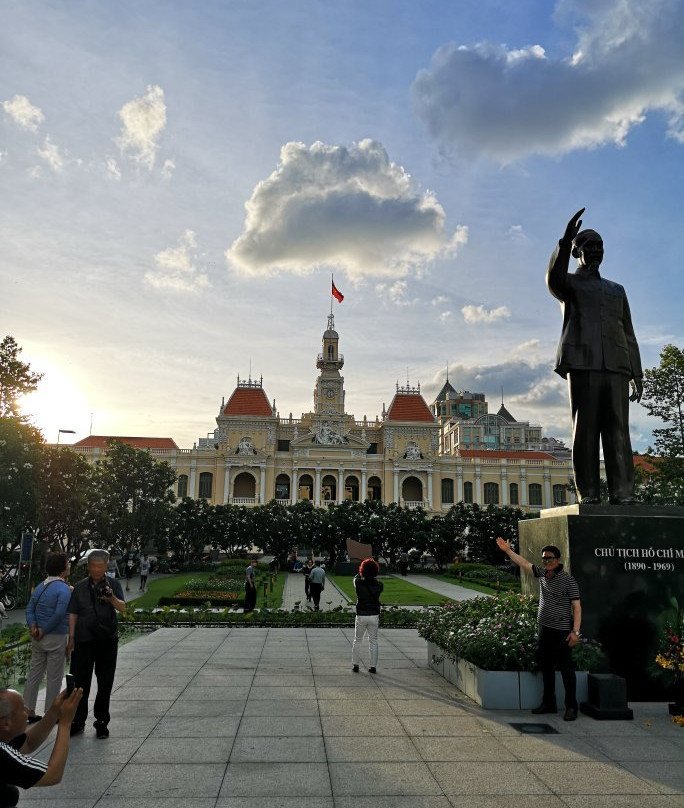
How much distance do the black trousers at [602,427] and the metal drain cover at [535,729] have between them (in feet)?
9.56

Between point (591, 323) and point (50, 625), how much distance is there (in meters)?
7.15

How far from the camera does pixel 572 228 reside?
8.00 metres

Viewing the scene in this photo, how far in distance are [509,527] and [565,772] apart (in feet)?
138

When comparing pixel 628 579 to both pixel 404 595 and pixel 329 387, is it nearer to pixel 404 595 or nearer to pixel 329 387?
pixel 404 595

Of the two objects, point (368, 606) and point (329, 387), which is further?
point (329, 387)

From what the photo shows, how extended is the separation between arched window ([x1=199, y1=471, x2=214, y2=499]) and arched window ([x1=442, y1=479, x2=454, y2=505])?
85.4 ft

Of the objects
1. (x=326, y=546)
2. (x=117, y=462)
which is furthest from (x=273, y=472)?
(x=117, y=462)

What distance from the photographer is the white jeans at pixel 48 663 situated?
6.16 metres

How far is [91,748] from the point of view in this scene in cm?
564

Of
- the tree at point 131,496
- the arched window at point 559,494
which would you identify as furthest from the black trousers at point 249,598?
Answer: the arched window at point 559,494

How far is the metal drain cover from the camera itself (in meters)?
6.16

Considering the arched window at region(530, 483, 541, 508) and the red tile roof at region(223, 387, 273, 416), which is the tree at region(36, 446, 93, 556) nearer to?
the red tile roof at region(223, 387, 273, 416)

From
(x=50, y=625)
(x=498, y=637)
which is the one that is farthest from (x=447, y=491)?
(x=50, y=625)

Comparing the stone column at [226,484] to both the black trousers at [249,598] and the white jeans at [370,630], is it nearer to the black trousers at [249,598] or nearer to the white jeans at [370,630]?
the black trousers at [249,598]
